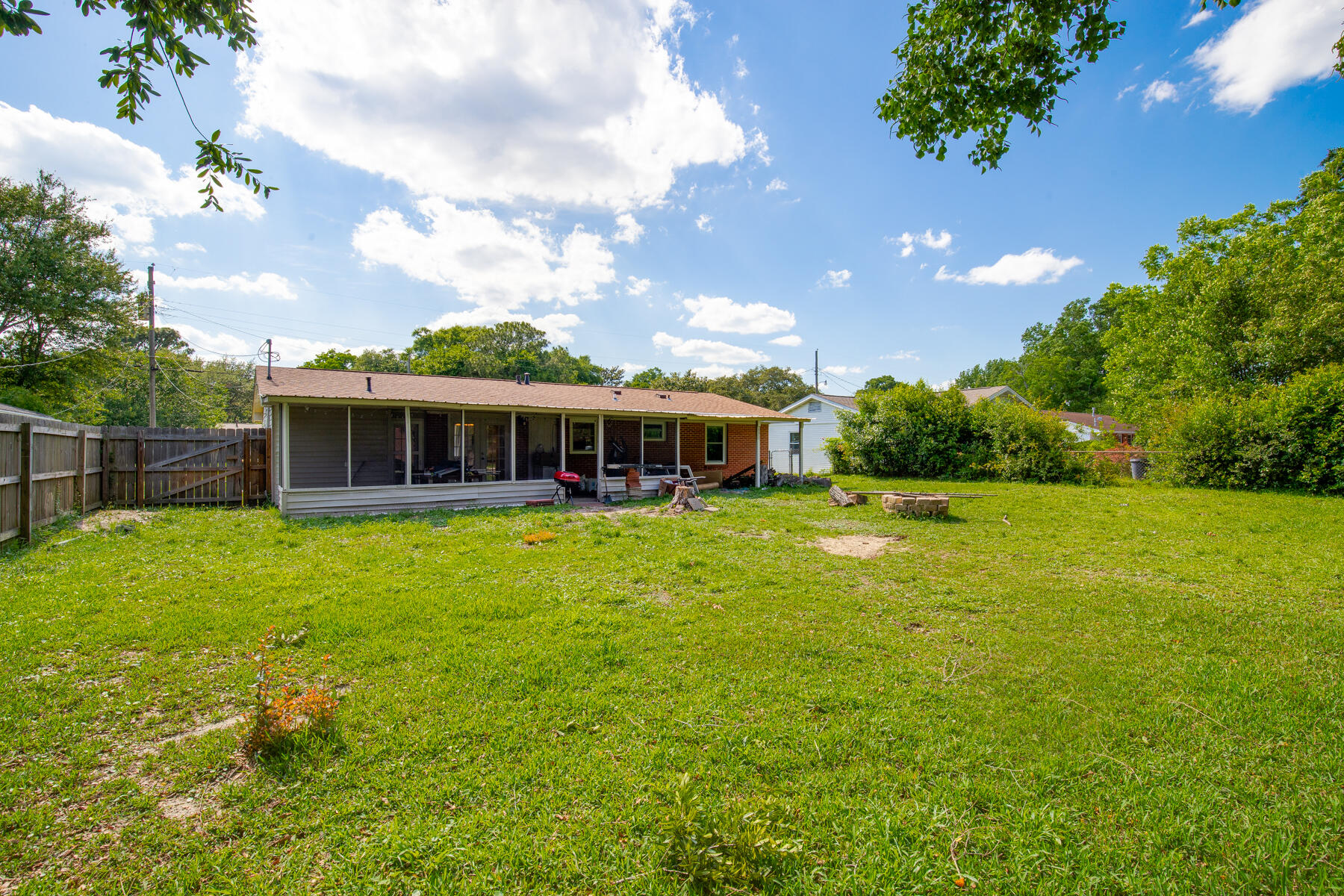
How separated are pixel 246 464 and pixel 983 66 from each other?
14869 millimetres

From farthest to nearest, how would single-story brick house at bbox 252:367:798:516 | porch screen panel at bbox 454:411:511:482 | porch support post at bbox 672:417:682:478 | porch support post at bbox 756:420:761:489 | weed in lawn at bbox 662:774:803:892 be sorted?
porch support post at bbox 756:420:761:489, porch support post at bbox 672:417:682:478, porch screen panel at bbox 454:411:511:482, single-story brick house at bbox 252:367:798:516, weed in lawn at bbox 662:774:803:892

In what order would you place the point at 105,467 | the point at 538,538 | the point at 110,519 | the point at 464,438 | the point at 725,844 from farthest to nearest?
the point at 464,438, the point at 105,467, the point at 110,519, the point at 538,538, the point at 725,844

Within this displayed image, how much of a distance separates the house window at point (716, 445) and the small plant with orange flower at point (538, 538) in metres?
9.94

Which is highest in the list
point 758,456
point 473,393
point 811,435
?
point 473,393

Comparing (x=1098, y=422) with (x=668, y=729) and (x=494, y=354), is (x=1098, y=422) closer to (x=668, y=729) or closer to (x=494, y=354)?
(x=668, y=729)

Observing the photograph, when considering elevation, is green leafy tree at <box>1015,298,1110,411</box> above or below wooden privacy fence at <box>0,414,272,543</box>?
above

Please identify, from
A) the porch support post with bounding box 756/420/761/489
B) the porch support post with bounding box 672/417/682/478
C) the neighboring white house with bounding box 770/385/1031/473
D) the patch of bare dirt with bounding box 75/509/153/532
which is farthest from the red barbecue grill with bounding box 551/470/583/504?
the neighboring white house with bounding box 770/385/1031/473

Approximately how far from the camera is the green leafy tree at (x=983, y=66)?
4.14 meters

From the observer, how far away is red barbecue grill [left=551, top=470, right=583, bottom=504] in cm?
1273

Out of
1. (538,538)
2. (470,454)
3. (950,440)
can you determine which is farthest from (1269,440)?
(470,454)

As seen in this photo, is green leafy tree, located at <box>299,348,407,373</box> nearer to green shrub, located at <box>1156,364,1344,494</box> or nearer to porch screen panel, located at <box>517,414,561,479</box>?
porch screen panel, located at <box>517,414,561,479</box>

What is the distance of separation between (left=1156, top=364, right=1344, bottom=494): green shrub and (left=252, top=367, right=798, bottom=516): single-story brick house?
1124 centimetres

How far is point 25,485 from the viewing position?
7.08 m

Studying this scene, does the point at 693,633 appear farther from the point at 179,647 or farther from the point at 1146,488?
the point at 1146,488
